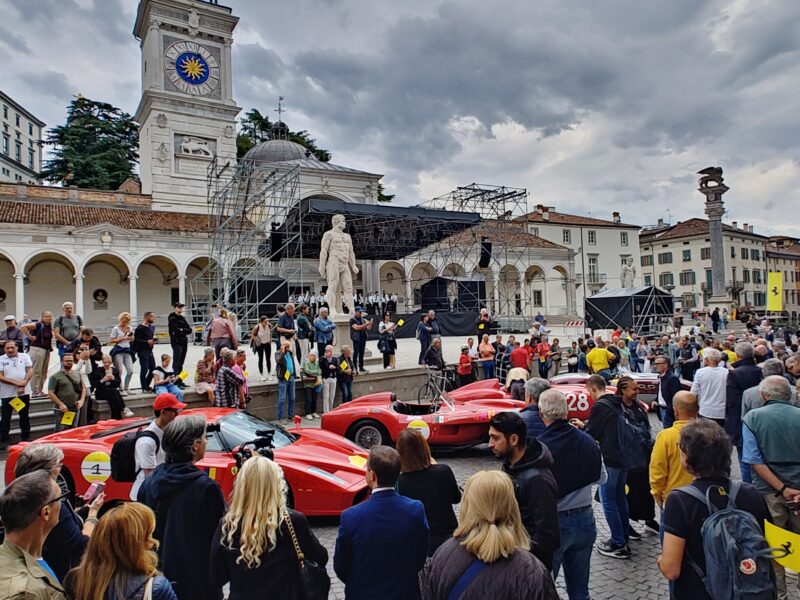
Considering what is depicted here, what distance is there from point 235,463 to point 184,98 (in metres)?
38.2

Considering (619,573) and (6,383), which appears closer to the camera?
(619,573)

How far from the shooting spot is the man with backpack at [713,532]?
Answer: 221 cm

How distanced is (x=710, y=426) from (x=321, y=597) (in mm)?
2177

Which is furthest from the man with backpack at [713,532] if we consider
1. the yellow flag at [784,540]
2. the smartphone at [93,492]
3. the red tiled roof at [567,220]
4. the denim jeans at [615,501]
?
the red tiled roof at [567,220]

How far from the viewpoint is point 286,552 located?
230cm

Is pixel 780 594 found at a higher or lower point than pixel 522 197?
lower

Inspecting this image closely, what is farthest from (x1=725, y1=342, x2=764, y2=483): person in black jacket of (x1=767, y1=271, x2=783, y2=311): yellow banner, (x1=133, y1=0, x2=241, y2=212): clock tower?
(x1=133, y1=0, x2=241, y2=212): clock tower

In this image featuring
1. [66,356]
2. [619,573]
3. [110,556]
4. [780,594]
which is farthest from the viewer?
[66,356]

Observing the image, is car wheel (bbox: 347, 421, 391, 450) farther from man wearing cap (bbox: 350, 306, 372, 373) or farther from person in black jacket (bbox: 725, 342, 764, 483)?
man wearing cap (bbox: 350, 306, 372, 373)

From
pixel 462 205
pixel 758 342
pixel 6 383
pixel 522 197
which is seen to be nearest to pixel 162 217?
pixel 462 205

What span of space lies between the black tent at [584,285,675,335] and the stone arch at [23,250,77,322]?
2888 cm

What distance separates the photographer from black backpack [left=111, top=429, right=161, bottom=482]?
399cm

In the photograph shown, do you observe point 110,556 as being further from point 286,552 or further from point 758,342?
point 758,342

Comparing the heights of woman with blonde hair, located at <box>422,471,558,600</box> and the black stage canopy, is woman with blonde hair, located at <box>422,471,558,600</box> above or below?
below
